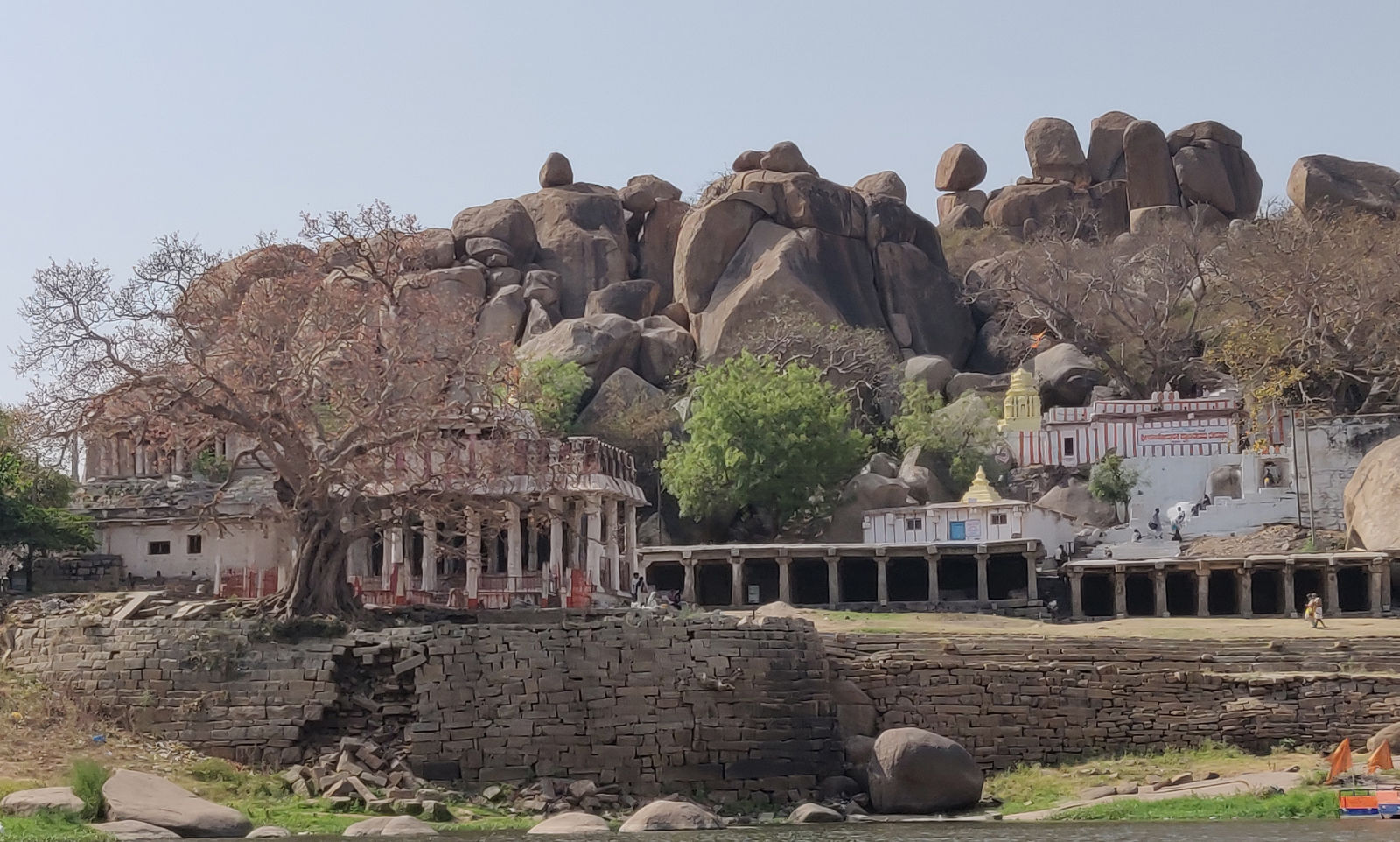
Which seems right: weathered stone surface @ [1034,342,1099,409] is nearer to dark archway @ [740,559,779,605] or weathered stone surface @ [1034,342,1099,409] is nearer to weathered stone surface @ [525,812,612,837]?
dark archway @ [740,559,779,605]

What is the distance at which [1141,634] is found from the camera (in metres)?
41.8

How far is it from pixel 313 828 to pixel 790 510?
31.0 meters

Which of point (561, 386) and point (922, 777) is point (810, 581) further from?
point (922, 777)

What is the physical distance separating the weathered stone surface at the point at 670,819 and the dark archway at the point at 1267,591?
2712 centimetres

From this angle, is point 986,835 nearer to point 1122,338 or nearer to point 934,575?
point 934,575

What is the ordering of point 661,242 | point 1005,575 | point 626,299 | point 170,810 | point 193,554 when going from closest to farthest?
point 170,810
point 193,554
point 1005,575
point 626,299
point 661,242

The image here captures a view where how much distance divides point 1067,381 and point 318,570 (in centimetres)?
4211

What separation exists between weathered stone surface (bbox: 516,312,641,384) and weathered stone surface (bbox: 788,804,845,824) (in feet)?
127

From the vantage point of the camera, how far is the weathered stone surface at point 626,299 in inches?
3014

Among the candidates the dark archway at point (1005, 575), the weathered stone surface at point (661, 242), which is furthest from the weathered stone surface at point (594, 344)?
the dark archway at point (1005, 575)

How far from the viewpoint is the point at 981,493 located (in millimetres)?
57781

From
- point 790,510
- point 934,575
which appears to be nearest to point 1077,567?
point 934,575

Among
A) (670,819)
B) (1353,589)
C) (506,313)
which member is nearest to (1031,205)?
(506,313)

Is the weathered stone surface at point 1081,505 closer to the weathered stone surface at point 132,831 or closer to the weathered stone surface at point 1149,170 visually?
the weathered stone surface at point 1149,170
